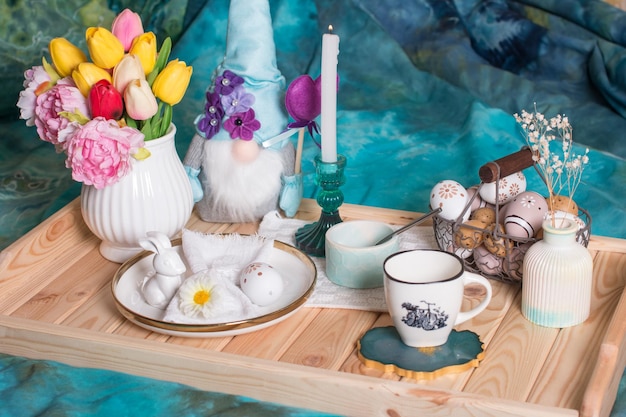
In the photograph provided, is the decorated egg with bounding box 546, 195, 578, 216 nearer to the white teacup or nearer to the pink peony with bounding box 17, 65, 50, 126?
the white teacup

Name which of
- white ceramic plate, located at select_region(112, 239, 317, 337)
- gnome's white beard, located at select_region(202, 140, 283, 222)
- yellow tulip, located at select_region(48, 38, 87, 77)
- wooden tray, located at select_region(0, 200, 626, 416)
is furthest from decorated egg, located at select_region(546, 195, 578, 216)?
yellow tulip, located at select_region(48, 38, 87, 77)

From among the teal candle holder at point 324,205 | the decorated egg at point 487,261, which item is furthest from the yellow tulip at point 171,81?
the decorated egg at point 487,261

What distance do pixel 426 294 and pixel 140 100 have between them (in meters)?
0.45

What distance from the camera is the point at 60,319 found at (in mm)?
1208

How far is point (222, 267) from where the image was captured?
4.12 ft

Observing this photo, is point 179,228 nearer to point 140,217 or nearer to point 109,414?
point 140,217

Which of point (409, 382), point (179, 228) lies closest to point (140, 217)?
point (179, 228)

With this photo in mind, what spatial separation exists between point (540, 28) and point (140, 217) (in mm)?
1200

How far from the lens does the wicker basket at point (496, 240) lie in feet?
3.94

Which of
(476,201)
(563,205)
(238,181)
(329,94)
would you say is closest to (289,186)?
(238,181)

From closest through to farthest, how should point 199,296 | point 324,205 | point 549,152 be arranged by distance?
point 199,296, point 549,152, point 324,205

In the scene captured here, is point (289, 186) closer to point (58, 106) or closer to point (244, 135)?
point (244, 135)

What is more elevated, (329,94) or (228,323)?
(329,94)

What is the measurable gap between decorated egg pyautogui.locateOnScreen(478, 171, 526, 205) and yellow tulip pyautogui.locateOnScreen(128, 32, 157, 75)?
48cm
